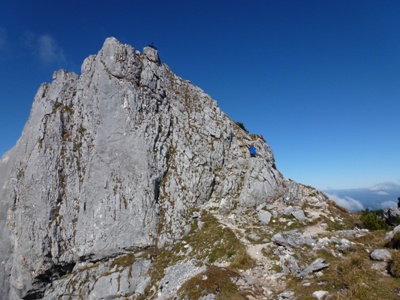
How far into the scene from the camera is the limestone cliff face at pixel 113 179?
3067 centimetres

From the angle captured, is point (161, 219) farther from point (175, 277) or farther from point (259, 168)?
point (259, 168)

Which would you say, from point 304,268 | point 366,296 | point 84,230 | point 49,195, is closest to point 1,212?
point 49,195

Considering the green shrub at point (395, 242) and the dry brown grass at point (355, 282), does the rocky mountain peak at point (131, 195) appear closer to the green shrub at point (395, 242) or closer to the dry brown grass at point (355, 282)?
the green shrub at point (395, 242)

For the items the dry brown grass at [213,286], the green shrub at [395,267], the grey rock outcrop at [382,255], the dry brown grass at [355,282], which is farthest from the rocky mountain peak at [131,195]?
the green shrub at [395,267]

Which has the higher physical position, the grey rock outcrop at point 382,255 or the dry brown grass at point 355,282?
the grey rock outcrop at point 382,255

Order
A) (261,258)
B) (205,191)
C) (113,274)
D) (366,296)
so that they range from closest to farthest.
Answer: (366,296)
(261,258)
(113,274)
(205,191)

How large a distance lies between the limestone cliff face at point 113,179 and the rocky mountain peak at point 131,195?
16cm

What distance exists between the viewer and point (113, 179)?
3453 cm

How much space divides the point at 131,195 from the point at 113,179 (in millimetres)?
3614

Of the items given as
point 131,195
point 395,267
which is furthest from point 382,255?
point 131,195

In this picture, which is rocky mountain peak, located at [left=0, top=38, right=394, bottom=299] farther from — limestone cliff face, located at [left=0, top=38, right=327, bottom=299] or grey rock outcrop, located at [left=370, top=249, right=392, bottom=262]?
grey rock outcrop, located at [left=370, top=249, right=392, bottom=262]

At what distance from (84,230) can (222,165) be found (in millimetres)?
21934

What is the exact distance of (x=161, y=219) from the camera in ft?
108

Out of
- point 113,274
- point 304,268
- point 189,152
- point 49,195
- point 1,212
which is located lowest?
point 113,274
